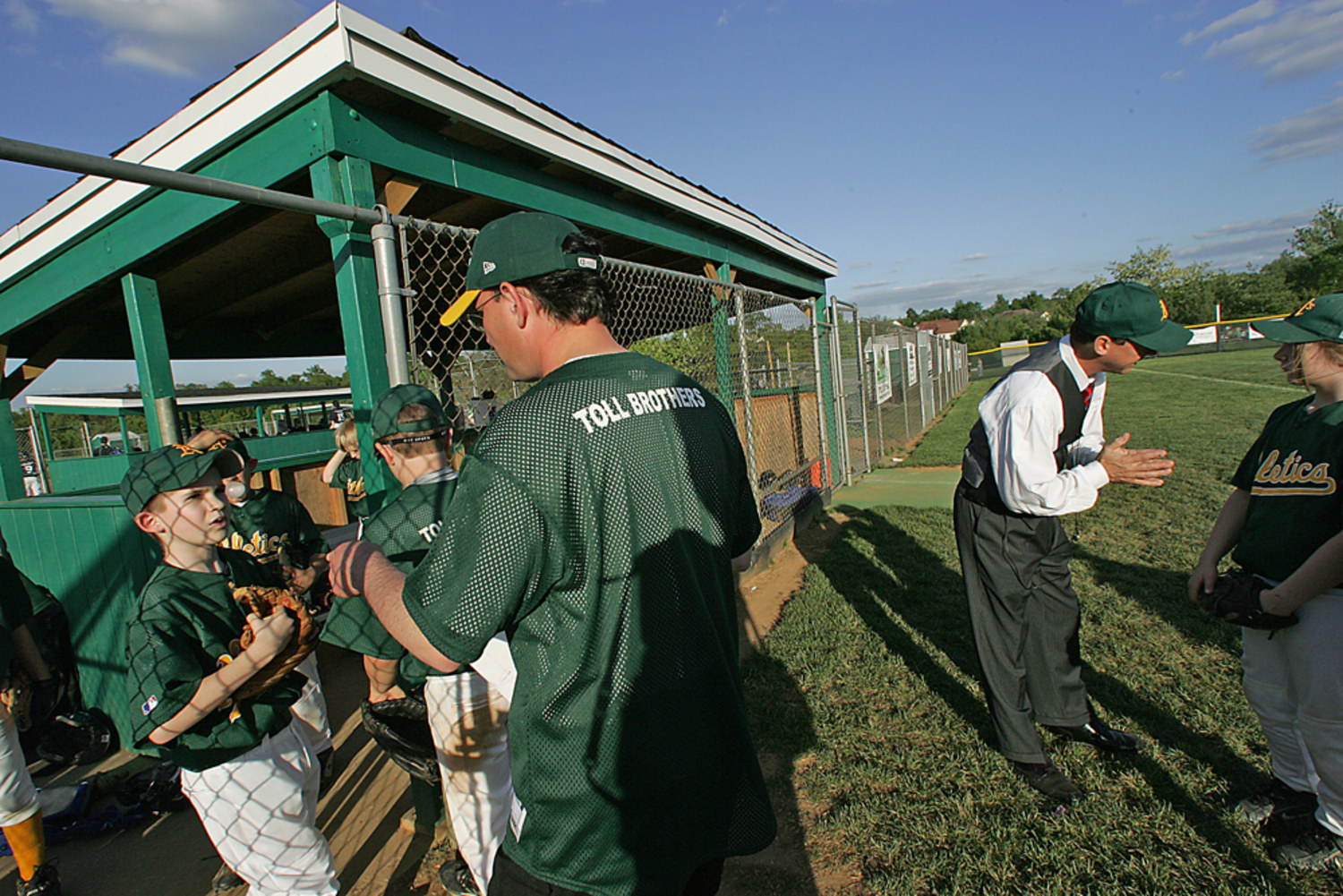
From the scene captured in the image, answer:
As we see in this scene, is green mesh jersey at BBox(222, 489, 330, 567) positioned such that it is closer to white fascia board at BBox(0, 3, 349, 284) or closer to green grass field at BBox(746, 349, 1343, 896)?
white fascia board at BBox(0, 3, 349, 284)

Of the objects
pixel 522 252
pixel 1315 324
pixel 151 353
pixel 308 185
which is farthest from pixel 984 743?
pixel 151 353

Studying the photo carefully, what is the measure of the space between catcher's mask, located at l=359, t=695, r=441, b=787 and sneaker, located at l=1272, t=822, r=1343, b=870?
3.15 m

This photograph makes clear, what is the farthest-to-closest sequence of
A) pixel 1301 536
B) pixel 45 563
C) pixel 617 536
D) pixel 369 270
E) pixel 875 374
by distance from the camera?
pixel 875 374 → pixel 45 563 → pixel 369 270 → pixel 1301 536 → pixel 617 536

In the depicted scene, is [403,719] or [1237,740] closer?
[403,719]

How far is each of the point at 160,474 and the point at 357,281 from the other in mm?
1123

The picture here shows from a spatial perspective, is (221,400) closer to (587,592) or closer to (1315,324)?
(587,592)

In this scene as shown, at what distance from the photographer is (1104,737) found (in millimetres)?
3078

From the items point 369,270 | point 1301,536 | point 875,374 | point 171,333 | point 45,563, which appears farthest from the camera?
point 875,374

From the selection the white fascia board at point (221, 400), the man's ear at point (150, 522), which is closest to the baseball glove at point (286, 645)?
the man's ear at point (150, 522)

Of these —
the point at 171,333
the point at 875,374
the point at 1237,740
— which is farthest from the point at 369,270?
the point at 875,374

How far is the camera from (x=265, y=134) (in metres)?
3.02

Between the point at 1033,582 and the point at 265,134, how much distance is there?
408 centimetres

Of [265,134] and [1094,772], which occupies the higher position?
[265,134]

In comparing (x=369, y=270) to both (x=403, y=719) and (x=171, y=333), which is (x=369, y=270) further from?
(x=171, y=333)
